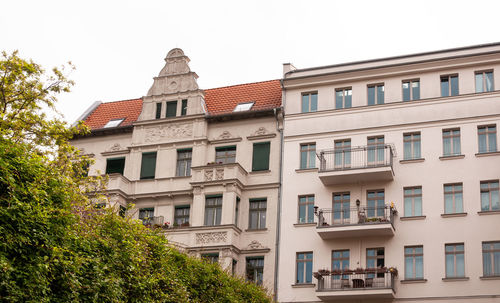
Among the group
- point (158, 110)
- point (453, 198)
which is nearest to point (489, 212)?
point (453, 198)

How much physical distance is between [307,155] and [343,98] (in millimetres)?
3734

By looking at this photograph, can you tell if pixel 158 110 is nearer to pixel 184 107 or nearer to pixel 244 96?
pixel 184 107

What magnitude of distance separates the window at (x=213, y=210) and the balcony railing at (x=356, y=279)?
6464 mm

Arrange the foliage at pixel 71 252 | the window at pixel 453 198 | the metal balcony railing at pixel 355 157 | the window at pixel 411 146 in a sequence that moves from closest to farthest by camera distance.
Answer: the foliage at pixel 71 252 < the window at pixel 453 198 < the metal balcony railing at pixel 355 157 < the window at pixel 411 146

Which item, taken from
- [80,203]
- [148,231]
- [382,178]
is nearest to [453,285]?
[382,178]

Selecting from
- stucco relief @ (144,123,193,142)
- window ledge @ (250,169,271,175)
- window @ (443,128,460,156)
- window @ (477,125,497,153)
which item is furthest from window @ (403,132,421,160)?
stucco relief @ (144,123,193,142)

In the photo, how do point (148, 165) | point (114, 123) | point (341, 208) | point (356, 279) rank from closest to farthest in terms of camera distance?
point (356, 279)
point (341, 208)
point (148, 165)
point (114, 123)

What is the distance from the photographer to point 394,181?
3847 cm

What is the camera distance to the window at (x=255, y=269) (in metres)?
39.2

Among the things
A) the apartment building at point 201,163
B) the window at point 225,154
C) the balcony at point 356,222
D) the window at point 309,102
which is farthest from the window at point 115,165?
the balcony at point 356,222

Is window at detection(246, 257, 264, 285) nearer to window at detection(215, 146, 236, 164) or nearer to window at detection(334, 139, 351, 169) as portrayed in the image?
window at detection(215, 146, 236, 164)

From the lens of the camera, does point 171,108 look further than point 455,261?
Yes

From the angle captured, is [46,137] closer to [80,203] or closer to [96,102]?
[80,203]

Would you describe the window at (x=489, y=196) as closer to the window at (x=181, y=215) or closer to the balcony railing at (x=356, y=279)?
the balcony railing at (x=356, y=279)
